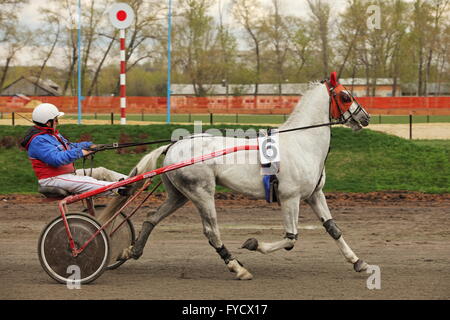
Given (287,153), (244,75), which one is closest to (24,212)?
(287,153)

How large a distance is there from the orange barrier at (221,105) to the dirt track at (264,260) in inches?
1203

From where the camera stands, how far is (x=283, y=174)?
6.48 meters

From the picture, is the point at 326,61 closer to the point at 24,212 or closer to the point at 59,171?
the point at 24,212

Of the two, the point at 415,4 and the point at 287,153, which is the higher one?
the point at 415,4

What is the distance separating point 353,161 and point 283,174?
9140mm

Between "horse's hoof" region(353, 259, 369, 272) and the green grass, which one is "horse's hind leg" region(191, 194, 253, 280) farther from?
the green grass

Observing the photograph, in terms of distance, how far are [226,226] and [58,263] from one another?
3.88 meters

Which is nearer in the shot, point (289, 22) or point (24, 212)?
point (24, 212)

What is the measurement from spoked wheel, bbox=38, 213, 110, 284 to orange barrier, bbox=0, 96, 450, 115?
34.7m

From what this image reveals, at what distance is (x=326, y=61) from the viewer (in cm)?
4278

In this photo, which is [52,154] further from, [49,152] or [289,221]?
[289,221]

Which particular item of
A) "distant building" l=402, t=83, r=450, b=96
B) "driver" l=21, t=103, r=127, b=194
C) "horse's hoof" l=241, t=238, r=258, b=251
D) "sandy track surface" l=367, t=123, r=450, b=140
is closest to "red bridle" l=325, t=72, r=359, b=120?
"horse's hoof" l=241, t=238, r=258, b=251

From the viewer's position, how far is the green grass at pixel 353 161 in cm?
1404

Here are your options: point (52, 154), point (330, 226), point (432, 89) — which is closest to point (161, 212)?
point (52, 154)
